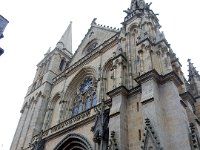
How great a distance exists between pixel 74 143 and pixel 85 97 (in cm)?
377

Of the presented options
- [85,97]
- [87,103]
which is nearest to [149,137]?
[87,103]

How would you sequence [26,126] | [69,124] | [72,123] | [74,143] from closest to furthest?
[74,143] → [72,123] → [69,124] → [26,126]

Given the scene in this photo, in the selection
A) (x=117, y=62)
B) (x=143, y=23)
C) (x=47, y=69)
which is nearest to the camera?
(x=117, y=62)

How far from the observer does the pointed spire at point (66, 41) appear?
25562 millimetres

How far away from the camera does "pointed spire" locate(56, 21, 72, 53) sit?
2556cm

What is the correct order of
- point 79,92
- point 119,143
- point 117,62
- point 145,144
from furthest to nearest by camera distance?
1. point 79,92
2. point 117,62
3. point 119,143
4. point 145,144

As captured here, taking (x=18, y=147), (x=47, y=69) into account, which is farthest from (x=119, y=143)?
(x=47, y=69)

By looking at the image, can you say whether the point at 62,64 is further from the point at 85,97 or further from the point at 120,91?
the point at 120,91

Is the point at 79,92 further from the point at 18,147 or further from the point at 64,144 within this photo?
the point at 18,147

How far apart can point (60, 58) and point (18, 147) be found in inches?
369

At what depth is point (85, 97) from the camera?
1652 centimetres

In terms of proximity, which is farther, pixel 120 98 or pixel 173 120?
pixel 120 98

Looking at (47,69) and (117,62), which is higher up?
(47,69)

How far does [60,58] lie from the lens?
79.6ft
